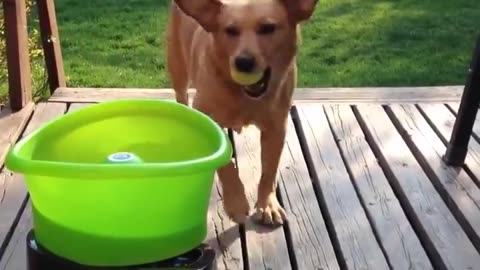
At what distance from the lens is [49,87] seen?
4.39m

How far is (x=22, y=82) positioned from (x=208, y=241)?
1453mm

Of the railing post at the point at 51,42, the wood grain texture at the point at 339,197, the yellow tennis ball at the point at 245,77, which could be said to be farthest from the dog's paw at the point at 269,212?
the railing post at the point at 51,42

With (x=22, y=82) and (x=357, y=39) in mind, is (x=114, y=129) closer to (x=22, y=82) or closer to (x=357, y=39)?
(x=22, y=82)

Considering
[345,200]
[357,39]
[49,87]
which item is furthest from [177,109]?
[357,39]

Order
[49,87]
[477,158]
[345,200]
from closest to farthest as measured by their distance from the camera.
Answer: [345,200] < [477,158] < [49,87]

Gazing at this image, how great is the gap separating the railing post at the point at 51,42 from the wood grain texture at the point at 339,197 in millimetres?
1138

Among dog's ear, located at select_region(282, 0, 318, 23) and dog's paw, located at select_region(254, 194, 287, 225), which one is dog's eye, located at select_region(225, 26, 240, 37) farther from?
dog's paw, located at select_region(254, 194, 287, 225)

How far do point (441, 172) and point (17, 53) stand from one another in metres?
1.82

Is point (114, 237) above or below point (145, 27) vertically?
above

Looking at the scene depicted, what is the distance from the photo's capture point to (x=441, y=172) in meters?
3.40

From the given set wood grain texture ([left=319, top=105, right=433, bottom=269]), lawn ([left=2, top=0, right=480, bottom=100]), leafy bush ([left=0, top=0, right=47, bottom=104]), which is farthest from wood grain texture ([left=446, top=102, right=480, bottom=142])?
leafy bush ([left=0, top=0, right=47, bottom=104])

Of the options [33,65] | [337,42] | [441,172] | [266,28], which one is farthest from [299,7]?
[337,42]

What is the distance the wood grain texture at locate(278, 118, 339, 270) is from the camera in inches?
111

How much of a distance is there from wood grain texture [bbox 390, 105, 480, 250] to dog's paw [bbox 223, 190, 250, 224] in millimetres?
727
